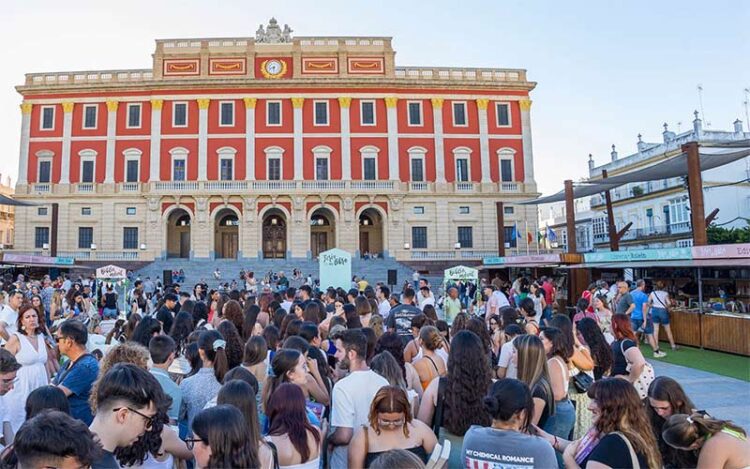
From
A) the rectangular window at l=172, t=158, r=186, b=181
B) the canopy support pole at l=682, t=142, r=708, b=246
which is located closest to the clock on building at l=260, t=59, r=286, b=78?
the rectangular window at l=172, t=158, r=186, b=181

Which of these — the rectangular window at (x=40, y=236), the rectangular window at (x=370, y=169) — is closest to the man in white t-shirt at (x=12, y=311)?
the rectangular window at (x=370, y=169)

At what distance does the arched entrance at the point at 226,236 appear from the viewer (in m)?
36.8

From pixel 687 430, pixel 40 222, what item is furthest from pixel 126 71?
pixel 687 430

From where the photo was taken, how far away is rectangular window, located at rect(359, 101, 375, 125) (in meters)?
36.3

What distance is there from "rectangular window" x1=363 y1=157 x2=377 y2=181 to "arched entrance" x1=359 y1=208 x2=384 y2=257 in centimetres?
270

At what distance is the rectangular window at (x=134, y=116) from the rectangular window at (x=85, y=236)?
7.72m

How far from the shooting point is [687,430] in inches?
109

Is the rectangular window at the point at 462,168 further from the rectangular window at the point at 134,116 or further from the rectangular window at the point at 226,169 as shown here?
the rectangular window at the point at 134,116

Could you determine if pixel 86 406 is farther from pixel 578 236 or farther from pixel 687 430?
pixel 578 236

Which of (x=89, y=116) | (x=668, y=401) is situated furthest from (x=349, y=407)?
(x=89, y=116)

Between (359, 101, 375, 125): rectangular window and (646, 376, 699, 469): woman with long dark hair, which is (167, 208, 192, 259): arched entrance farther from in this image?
(646, 376, 699, 469): woman with long dark hair

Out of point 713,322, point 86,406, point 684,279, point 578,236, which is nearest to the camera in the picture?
point 86,406

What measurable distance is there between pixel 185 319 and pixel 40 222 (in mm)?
34951

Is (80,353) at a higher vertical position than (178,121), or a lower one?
lower
